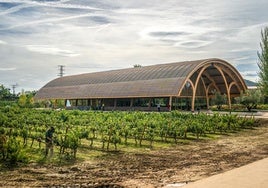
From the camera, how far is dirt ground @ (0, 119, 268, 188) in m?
11.2

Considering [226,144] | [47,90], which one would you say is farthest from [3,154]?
[47,90]

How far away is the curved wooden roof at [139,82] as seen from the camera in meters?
52.5

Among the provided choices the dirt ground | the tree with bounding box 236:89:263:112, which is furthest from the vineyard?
the tree with bounding box 236:89:263:112

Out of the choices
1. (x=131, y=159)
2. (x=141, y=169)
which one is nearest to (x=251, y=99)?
(x=131, y=159)

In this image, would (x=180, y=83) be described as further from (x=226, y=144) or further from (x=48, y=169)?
(x=48, y=169)

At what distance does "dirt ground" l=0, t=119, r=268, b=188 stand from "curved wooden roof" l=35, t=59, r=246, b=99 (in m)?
32.3

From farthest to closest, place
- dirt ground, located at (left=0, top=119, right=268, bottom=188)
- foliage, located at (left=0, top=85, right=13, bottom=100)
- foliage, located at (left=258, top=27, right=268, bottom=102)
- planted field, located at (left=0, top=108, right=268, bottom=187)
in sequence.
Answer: foliage, located at (left=0, top=85, right=13, bottom=100) < foliage, located at (left=258, top=27, right=268, bottom=102) < planted field, located at (left=0, top=108, right=268, bottom=187) < dirt ground, located at (left=0, top=119, right=268, bottom=188)

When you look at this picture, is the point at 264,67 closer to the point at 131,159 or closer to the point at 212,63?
the point at 212,63

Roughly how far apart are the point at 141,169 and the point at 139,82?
4512cm

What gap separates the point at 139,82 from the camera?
191 feet

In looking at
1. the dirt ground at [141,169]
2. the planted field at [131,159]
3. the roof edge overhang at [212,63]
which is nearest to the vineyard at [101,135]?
the planted field at [131,159]

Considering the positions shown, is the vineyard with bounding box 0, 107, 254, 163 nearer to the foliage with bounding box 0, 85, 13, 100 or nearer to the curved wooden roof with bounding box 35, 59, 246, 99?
the curved wooden roof with bounding box 35, 59, 246, 99

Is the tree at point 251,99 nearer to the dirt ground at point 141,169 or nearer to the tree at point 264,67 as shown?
the tree at point 264,67

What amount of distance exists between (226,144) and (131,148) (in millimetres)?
6553
